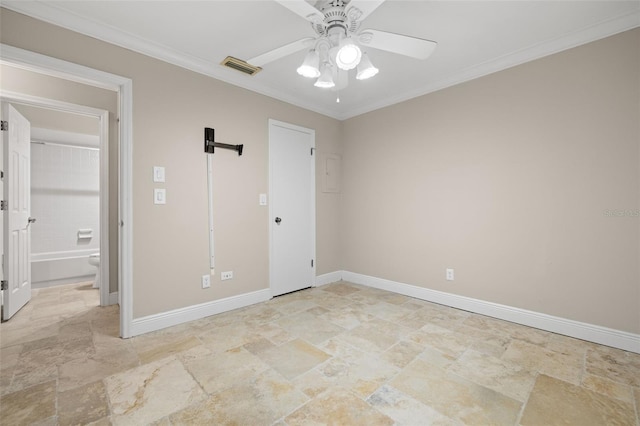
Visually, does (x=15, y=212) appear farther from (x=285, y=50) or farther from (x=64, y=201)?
(x=285, y=50)

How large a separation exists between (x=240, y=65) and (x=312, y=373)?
2826 mm

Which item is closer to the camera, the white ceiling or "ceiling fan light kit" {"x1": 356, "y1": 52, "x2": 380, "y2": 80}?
"ceiling fan light kit" {"x1": 356, "y1": 52, "x2": 380, "y2": 80}

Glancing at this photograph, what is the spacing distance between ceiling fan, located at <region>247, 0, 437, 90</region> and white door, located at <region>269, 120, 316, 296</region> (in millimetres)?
1610

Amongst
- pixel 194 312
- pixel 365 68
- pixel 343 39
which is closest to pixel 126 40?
pixel 343 39

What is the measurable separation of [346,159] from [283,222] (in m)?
1.46

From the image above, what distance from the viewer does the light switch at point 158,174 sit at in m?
2.47

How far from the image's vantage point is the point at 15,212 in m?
2.78

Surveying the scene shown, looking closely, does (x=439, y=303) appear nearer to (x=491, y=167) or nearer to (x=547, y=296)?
(x=547, y=296)

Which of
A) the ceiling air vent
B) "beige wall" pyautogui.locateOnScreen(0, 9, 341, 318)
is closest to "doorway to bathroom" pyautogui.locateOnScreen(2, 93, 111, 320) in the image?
"beige wall" pyautogui.locateOnScreen(0, 9, 341, 318)

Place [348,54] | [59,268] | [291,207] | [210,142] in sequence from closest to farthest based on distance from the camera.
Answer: [348,54], [210,142], [291,207], [59,268]

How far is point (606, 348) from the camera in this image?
6.93ft

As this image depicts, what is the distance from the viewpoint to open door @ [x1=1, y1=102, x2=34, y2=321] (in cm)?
264

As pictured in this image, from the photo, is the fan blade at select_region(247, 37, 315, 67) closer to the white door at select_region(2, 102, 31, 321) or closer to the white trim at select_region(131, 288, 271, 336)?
the white trim at select_region(131, 288, 271, 336)

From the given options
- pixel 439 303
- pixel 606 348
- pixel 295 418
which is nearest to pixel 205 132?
pixel 295 418
